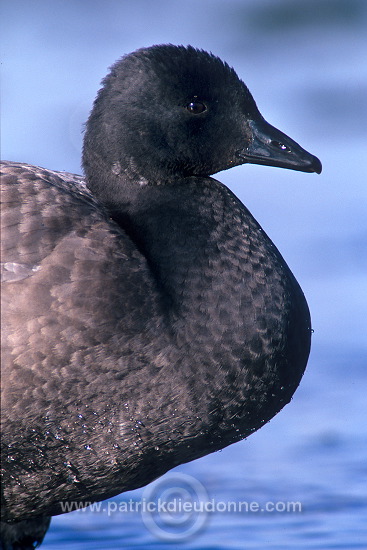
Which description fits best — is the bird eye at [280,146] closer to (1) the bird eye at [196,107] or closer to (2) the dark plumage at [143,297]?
(2) the dark plumage at [143,297]

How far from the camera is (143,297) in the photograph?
4113 millimetres

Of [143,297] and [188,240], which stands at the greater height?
[188,240]

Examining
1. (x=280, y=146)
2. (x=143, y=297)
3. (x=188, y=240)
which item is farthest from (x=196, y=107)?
(x=143, y=297)

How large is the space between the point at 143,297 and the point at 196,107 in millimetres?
876

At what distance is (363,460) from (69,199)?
2698mm

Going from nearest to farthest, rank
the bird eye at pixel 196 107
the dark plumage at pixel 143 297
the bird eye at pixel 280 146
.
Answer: the dark plumage at pixel 143 297
the bird eye at pixel 196 107
the bird eye at pixel 280 146

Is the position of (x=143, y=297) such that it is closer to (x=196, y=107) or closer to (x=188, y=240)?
(x=188, y=240)

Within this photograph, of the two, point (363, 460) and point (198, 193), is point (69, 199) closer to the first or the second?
point (198, 193)

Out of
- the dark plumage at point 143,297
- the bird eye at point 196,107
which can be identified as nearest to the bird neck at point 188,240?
the dark plumage at point 143,297

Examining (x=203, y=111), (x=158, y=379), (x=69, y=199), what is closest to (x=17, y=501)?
(x=158, y=379)

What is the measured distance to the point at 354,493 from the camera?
5691mm

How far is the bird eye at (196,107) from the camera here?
14.5 ft

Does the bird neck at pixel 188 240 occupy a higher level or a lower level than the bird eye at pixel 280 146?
lower

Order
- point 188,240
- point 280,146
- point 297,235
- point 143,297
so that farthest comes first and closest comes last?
1. point 297,235
2. point 280,146
3. point 188,240
4. point 143,297
